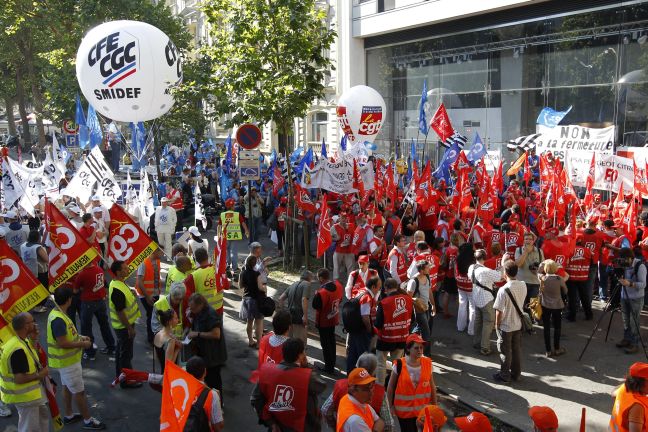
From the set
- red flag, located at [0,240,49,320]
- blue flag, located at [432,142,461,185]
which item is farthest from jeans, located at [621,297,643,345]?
blue flag, located at [432,142,461,185]

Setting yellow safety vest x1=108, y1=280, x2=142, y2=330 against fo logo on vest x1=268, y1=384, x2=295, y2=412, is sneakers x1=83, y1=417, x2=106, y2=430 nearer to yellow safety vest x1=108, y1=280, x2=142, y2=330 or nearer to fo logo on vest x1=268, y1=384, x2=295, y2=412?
yellow safety vest x1=108, y1=280, x2=142, y2=330

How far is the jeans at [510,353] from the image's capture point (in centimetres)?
843

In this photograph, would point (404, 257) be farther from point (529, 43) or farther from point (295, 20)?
point (529, 43)

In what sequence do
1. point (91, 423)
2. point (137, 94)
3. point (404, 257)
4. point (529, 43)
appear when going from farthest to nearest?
point (529, 43) < point (137, 94) < point (404, 257) < point (91, 423)

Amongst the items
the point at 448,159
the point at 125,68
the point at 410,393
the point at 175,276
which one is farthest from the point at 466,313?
the point at 125,68

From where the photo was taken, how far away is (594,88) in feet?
79.6

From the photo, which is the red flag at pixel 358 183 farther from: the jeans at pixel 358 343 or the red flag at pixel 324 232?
the jeans at pixel 358 343

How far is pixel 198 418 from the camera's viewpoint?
5113 mm

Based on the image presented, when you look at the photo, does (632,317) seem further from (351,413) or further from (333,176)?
(333,176)

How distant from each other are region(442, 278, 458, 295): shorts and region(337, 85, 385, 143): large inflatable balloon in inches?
438

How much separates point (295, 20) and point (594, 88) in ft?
48.9

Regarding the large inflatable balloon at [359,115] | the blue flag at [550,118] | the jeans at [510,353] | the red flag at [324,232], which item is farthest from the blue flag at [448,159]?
the jeans at [510,353]

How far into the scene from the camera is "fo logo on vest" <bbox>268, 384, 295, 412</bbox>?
5.29 meters

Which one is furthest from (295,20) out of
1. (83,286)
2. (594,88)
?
(594,88)
